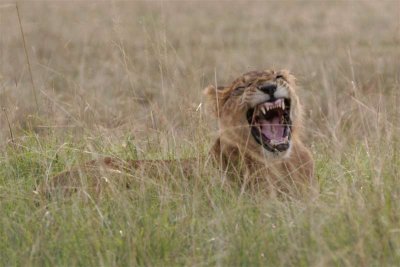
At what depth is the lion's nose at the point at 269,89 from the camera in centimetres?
556

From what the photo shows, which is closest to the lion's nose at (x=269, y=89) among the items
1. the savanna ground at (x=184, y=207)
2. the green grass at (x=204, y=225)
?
the savanna ground at (x=184, y=207)

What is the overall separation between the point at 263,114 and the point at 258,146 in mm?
182

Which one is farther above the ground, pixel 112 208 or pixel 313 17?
pixel 112 208

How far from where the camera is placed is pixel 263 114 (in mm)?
5715

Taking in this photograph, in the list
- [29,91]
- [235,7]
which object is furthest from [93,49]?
[235,7]

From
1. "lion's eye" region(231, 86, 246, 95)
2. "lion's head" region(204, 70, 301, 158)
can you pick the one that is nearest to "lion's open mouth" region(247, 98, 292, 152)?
"lion's head" region(204, 70, 301, 158)

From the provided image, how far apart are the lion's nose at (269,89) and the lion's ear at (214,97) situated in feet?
1.42

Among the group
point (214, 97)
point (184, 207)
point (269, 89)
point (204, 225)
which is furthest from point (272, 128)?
point (204, 225)

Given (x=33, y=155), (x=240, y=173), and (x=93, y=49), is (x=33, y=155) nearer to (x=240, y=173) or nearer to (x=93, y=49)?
(x=240, y=173)

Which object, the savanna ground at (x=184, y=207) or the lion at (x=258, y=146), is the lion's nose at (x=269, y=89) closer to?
the lion at (x=258, y=146)

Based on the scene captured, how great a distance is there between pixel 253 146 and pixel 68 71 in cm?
790

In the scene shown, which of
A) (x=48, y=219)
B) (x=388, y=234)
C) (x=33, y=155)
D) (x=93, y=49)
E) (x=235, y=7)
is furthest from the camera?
(x=235, y=7)

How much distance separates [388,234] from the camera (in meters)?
4.28

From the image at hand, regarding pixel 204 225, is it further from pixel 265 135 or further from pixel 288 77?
pixel 288 77
